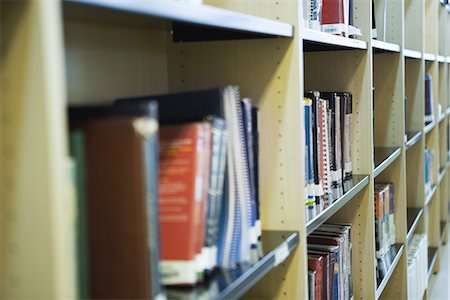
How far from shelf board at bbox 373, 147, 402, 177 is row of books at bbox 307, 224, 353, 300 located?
0.26 m

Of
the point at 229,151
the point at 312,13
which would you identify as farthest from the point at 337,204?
the point at 229,151

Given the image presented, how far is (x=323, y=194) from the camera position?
189 centimetres

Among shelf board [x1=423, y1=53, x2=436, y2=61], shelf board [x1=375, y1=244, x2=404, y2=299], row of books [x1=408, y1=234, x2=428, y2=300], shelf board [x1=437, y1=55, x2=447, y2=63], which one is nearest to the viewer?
shelf board [x1=375, y1=244, x2=404, y2=299]

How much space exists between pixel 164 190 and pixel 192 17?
0.89 ft

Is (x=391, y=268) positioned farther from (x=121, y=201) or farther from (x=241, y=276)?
(x=121, y=201)

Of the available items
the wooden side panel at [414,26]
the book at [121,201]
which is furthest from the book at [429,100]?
the book at [121,201]

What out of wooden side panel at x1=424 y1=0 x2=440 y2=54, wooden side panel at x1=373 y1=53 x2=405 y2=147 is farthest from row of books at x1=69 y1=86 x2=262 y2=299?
wooden side panel at x1=424 y1=0 x2=440 y2=54

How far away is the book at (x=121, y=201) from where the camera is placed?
818mm

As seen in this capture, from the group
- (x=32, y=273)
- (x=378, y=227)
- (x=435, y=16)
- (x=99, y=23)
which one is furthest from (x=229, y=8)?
(x=435, y=16)

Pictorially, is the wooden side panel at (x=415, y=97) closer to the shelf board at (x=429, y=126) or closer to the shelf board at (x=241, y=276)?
the shelf board at (x=429, y=126)

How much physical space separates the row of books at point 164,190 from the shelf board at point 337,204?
0.22 m

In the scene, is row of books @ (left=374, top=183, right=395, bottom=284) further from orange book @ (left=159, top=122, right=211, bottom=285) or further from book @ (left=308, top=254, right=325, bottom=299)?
orange book @ (left=159, top=122, right=211, bottom=285)

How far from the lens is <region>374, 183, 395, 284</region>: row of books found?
264 centimetres

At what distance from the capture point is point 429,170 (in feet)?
14.0
